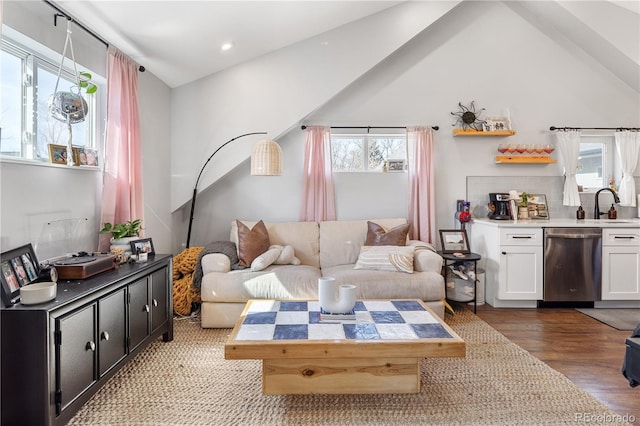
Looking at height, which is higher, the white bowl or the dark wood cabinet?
the white bowl

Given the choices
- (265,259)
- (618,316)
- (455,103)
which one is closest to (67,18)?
(265,259)

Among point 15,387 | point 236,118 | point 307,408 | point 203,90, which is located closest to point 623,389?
point 307,408

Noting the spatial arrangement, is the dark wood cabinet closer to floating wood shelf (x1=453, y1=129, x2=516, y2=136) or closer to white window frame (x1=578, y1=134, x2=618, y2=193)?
floating wood shelf (x1=453, y1=129, x2=516, y2=136)

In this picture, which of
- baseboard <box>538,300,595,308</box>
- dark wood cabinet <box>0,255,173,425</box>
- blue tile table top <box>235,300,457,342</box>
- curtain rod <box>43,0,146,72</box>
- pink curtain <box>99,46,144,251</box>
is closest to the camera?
dark wood cabinet <box>0,255,173,425</box>

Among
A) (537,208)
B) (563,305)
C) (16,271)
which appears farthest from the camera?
(537,208)

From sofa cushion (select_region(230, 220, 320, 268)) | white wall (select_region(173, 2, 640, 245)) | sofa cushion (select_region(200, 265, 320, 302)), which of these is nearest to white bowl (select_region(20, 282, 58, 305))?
sofa cushion (select_region(200, 265, 320, 302))

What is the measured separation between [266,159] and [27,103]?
1.75 meters

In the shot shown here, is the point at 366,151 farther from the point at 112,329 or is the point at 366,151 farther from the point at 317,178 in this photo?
the point at 112,329

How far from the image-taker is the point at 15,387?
5.27ft

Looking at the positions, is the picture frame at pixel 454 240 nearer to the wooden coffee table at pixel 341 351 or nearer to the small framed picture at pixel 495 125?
the small framed picture at pixel 495 125

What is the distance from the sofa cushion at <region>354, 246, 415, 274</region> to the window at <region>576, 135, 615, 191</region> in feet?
8.46

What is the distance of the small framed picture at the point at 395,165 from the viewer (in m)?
4.34

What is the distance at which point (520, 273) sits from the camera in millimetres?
3754

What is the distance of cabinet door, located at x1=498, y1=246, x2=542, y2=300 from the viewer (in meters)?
3.74
